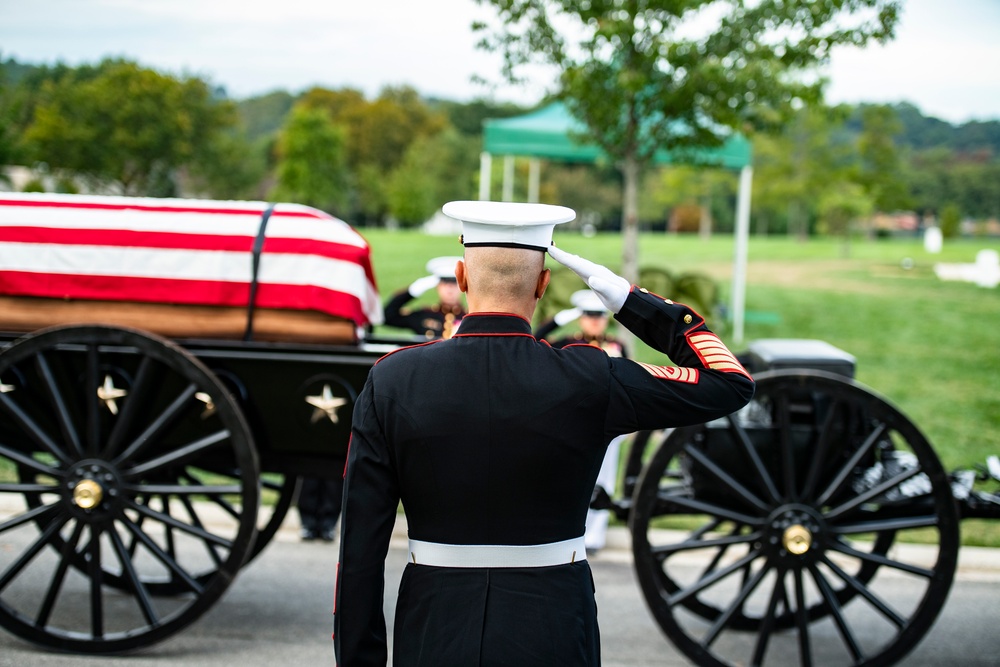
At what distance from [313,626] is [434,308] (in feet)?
8.38

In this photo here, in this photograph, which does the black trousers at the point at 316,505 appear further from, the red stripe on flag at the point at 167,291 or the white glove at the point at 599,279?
the white glove at the point at 599,279

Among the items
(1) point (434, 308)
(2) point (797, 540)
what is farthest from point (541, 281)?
(1) point (434, 308)

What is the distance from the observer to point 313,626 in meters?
3.99

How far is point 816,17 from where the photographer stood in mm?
7184

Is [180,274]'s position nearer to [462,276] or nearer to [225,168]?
[462,276]

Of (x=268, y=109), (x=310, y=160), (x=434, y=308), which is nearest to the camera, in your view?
(x=434, y=308)

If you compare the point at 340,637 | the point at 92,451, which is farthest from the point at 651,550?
the point at 92,451

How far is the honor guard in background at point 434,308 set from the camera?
5.30 meters

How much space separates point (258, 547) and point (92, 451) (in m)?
1.01

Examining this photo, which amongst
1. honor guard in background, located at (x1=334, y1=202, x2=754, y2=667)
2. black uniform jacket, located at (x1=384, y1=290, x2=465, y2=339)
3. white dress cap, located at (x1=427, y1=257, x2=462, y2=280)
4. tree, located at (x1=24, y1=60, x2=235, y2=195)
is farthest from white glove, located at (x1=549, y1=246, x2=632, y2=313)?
tree, located at (x1=24, y1=60, x2=235, y2=195)

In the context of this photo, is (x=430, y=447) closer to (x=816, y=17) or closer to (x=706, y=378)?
(x=706, y=378)

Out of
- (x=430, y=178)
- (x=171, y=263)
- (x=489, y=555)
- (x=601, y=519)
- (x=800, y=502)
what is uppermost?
(x=430, y=178)

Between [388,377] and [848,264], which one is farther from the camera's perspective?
[848,264]

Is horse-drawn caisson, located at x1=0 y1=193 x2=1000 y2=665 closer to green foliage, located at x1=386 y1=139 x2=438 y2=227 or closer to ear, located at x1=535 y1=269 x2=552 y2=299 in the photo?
ear, located at x1=535 y1=269 x2=552 y2=299
